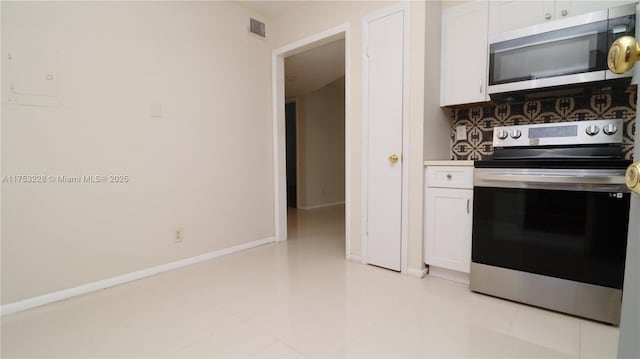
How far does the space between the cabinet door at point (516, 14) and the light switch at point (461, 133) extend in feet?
2.39

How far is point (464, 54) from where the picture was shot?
2.36 m

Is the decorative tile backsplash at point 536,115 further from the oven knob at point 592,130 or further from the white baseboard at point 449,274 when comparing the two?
the white baseboard at point 449,274

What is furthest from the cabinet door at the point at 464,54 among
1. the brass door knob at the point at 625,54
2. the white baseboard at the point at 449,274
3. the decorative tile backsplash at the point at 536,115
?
the brass door knob at the point at 625,54

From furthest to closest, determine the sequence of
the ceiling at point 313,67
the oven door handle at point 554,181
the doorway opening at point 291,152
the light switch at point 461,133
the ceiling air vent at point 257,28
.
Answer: the doorway opening at point 291,152 → the ceiling at point 313,67 → the ceiling air vent at point 257,28 → the light switch at point 461,133 → the oven door handle at point 554,181

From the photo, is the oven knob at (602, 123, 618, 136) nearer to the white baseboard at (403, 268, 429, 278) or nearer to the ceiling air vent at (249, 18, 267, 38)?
the white baseboard at (403, 268, 429, 278)

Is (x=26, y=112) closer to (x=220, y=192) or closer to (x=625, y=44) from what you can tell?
(x=220, y=192)

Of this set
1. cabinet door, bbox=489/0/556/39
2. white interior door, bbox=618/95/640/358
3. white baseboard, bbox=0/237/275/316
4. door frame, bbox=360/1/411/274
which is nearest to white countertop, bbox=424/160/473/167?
door frame, bbox=360/1/411/274

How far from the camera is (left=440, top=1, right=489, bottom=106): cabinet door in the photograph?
226 centimetres

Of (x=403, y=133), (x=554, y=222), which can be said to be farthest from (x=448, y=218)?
(x=403, y=133)

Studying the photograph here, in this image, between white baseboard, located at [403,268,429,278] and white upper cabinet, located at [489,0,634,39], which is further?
white baseboard, located at [403,268,429,278]

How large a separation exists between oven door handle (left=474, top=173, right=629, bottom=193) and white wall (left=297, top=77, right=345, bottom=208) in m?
4.14

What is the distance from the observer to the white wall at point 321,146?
5.91m

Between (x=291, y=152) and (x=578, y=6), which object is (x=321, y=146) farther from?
(x=578, y=6)

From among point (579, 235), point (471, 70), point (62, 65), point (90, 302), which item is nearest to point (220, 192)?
point (90, 302)
